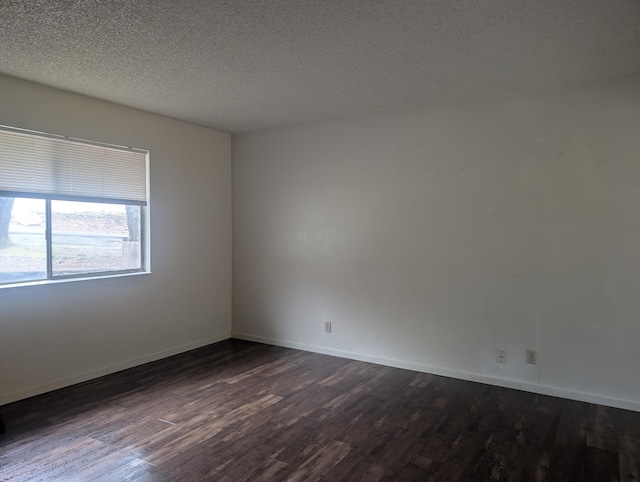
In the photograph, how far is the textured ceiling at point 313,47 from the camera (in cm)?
229

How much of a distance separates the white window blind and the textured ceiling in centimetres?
48

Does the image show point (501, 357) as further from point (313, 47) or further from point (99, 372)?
point (99, 372)

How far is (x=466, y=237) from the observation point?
3.92 meters

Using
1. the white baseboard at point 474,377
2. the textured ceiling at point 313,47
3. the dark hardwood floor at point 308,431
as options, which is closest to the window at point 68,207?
the textured ceiling at point 313,47

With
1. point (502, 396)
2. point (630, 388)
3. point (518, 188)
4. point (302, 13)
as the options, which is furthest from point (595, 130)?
point (302, 13)

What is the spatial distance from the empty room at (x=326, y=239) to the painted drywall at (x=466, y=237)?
19 mm

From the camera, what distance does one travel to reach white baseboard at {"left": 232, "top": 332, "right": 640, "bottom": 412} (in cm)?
336

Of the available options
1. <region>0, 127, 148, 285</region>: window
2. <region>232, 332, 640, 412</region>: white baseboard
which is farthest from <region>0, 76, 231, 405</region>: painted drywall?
<region>232, 332, 640, 412</region>: white baseboard

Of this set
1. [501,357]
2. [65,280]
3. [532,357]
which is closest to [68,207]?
[65,280]

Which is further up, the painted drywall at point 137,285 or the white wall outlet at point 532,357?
the painted drywall at point 137,285

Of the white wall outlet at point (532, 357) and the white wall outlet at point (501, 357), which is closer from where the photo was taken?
the white wall outlet at point (532, 357)

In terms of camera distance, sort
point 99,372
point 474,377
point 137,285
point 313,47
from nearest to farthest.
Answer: point 313,47, point 474,377, point 99,372, point 137,285

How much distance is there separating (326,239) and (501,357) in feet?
6.81

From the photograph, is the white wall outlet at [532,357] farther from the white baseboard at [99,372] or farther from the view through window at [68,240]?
the view through window at [68,240]
